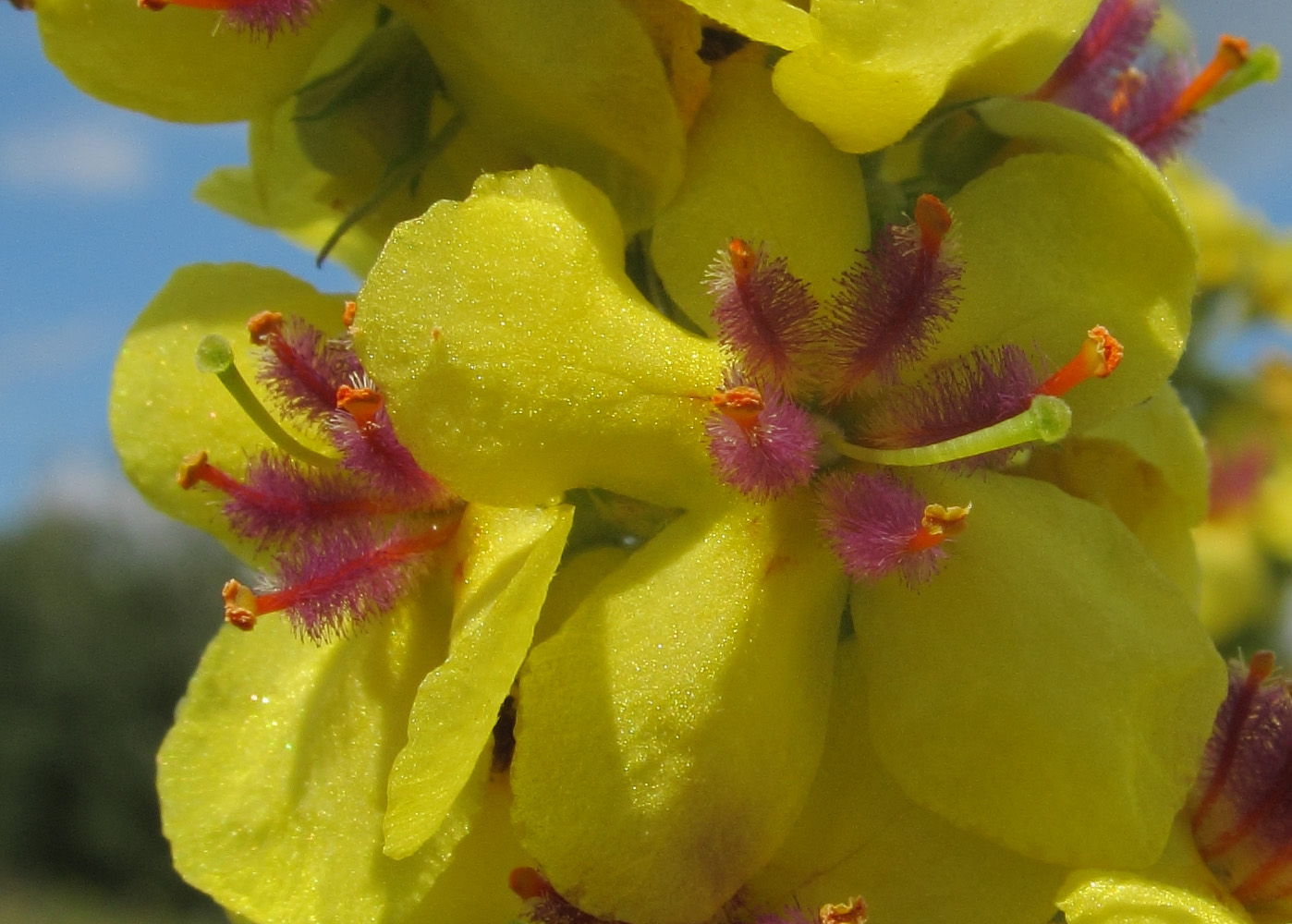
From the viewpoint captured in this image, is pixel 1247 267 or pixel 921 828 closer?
pixel 921 828

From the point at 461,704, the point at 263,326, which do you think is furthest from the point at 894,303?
the point at 263,326

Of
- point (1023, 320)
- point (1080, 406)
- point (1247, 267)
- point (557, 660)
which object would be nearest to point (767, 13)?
point (1023, 320)

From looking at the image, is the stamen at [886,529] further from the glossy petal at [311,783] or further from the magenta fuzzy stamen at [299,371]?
the magenta fuzzy stamen at [299,371]

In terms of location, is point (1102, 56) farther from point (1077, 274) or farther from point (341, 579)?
point (341, 579)

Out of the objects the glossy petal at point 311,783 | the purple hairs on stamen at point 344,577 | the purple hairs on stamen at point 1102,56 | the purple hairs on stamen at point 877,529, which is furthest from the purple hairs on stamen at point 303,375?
the purple hairs on stamen at point 1102,56

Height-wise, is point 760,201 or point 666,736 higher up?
point 760,201

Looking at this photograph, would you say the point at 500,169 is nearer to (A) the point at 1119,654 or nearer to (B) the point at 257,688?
(B) the point at 257,688

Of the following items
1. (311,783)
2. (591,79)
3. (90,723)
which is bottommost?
(90,723)
